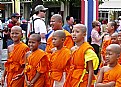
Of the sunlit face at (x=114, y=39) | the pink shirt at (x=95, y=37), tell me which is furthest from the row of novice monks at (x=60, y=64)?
the pink shirt at (x=95, y=37)

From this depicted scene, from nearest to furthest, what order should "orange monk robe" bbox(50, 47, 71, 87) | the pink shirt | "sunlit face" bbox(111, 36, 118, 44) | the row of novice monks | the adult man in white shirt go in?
the row of novice monks, "orange monk robe" bbox(50, 47, 71, 87), "sunlit face" bbox(111, 36, 118, 44), the adult man in white shirt, the pink shirt

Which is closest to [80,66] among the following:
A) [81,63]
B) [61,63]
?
[81,63]

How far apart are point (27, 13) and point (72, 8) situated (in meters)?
4.19

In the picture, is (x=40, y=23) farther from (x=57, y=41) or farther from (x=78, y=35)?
(x=78, y=35)

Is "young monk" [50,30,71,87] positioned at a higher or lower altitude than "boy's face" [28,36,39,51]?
lower

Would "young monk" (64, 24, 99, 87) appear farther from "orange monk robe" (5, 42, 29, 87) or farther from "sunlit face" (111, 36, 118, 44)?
"sunlit face" (111, 36, 118, 44)

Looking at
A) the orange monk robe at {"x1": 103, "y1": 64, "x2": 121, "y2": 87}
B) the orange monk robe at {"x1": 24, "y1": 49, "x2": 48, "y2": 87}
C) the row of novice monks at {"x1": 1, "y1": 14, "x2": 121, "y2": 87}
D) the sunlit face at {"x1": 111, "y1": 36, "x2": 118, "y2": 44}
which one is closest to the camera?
the orange monk robe at {"x1": 103, "y1": 64, "x2": 121, "y2": 87}

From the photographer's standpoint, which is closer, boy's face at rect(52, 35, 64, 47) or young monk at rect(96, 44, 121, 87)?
young monk at rect(96, 44, 121, 87)

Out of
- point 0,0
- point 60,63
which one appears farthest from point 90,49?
A: point 0,0

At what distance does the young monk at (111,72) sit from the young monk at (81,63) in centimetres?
50

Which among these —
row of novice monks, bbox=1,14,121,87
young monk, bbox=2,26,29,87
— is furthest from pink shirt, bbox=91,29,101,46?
young monk, bbox=2,26,29,87

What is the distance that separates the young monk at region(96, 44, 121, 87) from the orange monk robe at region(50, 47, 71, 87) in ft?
3.48

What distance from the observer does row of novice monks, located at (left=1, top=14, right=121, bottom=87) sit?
5438 millimetres

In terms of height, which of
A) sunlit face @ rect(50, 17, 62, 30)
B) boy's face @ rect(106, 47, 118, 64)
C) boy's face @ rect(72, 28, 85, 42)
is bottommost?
boy's face @ rect(106, 47, 118, 64)
